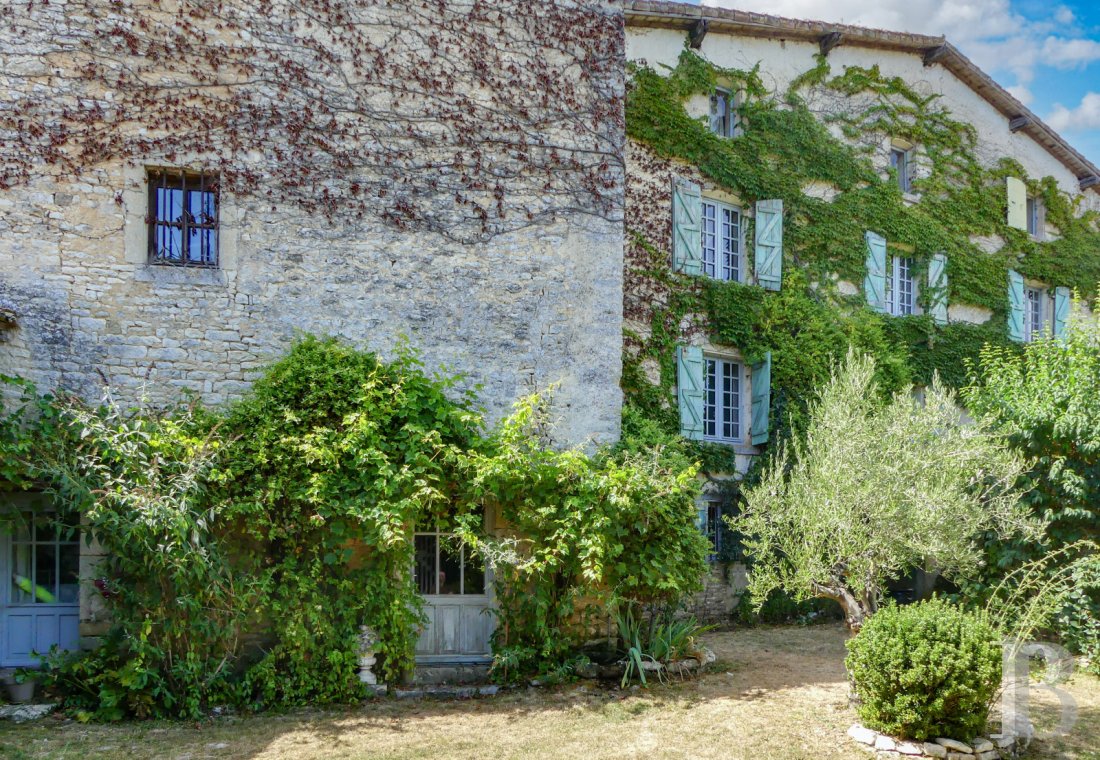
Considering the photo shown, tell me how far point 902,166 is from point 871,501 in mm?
9393

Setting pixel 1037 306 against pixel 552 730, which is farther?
pixel 1037 306

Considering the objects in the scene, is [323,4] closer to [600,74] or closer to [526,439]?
[600,74]

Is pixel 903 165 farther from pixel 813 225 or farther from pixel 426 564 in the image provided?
pixel 426 564

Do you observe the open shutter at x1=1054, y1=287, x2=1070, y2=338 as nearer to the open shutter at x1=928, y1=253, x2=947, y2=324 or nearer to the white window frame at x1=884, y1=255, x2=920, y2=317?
the open shutter at x1=928, y1=253, x2=947, y2=324

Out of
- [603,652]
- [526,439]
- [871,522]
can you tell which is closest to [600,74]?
[526,439]

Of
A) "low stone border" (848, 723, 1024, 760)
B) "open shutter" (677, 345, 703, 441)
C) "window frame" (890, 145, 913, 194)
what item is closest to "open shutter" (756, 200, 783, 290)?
"open shutter" (677, 345, 703, 441)

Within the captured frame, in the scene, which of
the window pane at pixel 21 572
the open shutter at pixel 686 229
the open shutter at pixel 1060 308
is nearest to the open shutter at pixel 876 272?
the open shutter at pixel 686 229

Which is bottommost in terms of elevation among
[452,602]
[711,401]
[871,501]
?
[452,602]

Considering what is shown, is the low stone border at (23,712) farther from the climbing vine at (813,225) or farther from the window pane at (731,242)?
the window pane at (731,242)

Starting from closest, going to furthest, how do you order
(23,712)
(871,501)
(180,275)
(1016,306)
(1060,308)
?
(23,712) → (871,501) → (180,275) → (1016,306) → (1060,308)

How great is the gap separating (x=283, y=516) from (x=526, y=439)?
2389 millimetres

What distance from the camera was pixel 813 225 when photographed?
12719 mm

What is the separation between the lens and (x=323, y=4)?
8531mm

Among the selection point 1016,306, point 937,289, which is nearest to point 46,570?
point 937,289
